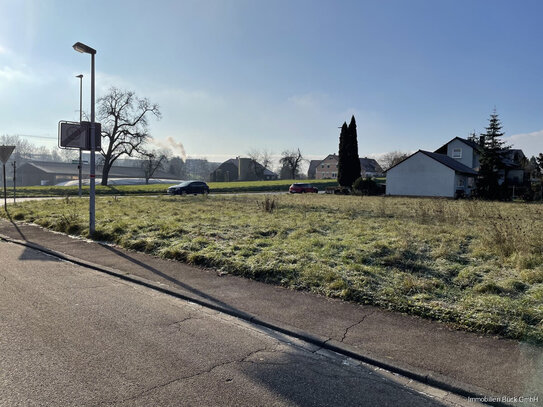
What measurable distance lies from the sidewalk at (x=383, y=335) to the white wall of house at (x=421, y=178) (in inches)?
1439

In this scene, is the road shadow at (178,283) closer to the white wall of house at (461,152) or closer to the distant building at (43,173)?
the white wall of house at (461,152)

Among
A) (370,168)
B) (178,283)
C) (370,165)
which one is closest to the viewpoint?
(178,283)

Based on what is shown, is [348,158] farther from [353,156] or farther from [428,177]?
[428,177]

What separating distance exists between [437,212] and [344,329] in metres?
12.6

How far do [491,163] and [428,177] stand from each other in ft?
19.2

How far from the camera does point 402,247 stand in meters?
8.76

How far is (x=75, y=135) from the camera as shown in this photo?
11.2m

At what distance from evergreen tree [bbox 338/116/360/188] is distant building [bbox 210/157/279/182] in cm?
5453

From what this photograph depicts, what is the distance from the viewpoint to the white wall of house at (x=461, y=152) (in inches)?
1829

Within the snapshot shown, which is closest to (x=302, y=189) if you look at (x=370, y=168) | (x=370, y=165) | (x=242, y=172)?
(x=242, y=172)

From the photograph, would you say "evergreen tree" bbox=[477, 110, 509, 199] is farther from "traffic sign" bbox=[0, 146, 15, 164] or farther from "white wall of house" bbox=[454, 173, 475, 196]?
"traffic sign" bbox=[0, 146, 15, 164]

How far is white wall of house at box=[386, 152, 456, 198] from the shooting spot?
38.7 metres

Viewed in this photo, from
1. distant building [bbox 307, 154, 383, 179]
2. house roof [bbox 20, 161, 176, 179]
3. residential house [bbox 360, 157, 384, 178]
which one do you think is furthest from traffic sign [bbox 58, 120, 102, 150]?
distant building [bbox 307, 154, 383, 179]

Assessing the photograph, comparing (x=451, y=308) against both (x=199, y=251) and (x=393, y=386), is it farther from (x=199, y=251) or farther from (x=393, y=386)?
(x=199, y=251)
